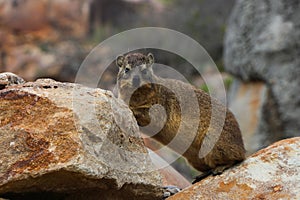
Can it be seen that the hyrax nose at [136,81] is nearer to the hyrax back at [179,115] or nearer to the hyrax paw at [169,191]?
the hyrax back at [179,115]

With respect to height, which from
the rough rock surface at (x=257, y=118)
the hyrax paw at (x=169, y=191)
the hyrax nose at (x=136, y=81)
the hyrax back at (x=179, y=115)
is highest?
the rough rock surface at (x=257, y=118)

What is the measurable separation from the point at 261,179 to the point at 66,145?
1.94 m

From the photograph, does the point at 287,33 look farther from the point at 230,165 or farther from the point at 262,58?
the point at 230,165

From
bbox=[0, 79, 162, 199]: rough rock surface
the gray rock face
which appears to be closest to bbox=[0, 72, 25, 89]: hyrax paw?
bbox=[0, 79, 162, 199]: rough rock surface

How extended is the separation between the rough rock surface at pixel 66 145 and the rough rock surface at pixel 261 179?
70cm

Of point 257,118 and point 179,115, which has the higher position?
point 257,118

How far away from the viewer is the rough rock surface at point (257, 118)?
1209cm

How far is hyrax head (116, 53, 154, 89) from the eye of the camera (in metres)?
6.12

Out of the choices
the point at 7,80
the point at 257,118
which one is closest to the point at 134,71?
the point at 7,80

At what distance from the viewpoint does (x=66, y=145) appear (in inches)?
170

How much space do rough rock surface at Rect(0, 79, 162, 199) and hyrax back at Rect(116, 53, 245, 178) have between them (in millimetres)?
1162

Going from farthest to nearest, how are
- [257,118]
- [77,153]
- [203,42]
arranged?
[203,42] < [257,118] < [77,153]

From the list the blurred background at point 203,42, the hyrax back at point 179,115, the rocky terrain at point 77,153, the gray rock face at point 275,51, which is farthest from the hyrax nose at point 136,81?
the gray rock face at point 275,51

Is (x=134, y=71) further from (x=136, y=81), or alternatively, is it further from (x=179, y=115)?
(x=179, y=115)
